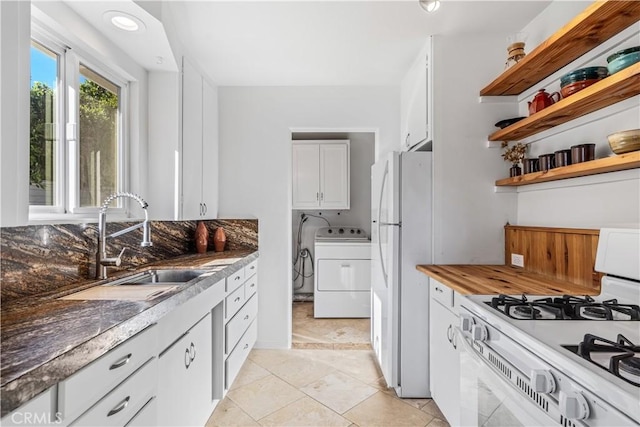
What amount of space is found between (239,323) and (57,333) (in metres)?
1.50

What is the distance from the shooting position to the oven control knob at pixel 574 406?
0.73 m

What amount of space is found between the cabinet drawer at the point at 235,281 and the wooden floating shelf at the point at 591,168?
1.88m

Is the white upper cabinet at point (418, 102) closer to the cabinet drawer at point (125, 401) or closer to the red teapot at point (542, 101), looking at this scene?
the red teapot at point (542, 101)

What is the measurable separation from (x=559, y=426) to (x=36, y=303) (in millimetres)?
1683

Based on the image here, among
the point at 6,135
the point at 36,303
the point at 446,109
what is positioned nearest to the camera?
the point at 6,135

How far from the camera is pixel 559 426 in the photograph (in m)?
0.80

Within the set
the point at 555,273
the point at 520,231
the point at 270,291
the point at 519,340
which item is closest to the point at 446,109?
the point at 520,231

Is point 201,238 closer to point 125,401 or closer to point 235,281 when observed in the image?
point 235,281

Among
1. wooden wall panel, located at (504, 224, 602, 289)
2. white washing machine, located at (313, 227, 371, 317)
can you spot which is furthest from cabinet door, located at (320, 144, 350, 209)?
wooden wall panel, located at (504, 224, 602, 289)

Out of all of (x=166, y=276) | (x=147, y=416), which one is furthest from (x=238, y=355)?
(x=147, y=416)

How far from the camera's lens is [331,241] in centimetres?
389

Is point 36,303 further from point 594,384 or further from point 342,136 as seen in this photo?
point 342,136

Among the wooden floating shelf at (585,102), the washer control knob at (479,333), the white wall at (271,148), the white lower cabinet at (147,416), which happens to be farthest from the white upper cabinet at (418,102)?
the white lower cabinet at (147,416)

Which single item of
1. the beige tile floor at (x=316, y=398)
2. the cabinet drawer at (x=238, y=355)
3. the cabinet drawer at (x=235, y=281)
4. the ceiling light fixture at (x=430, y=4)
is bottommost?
the beige tile floor at (x=316, y=398)
